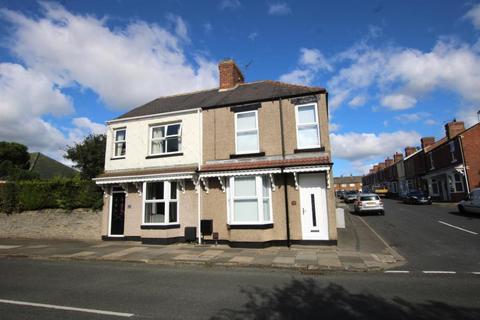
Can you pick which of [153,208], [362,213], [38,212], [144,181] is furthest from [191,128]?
[362,213]

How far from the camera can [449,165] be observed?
1313 inches

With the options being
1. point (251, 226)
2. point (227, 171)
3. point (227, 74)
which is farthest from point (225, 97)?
point (251, 226)

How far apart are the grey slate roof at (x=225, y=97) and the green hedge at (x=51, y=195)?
14.4ft

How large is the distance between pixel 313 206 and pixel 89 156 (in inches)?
797

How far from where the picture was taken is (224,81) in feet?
55.8

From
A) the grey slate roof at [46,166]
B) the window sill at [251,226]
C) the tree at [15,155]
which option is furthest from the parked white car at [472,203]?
the tree at [15,155]

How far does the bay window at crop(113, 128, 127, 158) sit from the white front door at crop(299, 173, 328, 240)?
9693mm

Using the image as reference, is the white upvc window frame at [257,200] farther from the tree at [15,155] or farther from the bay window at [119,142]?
the tree at [15,155]

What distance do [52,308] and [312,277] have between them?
5.82 metres

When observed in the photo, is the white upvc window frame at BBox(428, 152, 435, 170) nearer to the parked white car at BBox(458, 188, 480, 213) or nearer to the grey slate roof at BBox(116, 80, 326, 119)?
the parked white car at BBox(458, 188, 480, 213)

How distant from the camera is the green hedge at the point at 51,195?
51.8ft

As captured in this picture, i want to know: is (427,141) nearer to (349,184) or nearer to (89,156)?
(89,156)

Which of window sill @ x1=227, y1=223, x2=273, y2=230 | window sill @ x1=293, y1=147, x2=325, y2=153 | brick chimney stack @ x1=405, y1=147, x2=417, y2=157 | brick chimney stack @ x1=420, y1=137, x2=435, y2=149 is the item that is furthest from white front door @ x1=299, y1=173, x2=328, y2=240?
brick chimney stack @ x1=405, y1=147, x2=417, y2=157

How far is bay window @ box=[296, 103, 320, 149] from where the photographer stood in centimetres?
1292
